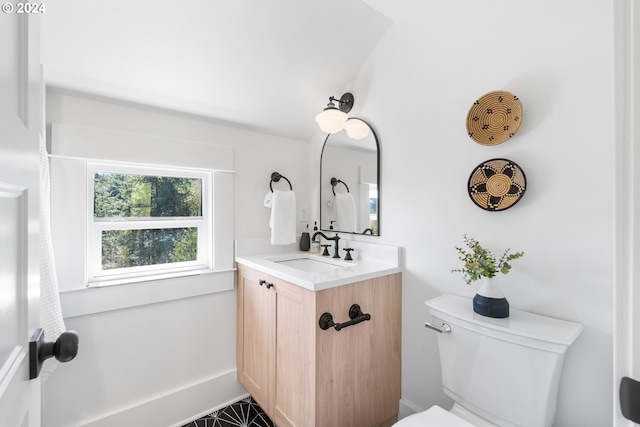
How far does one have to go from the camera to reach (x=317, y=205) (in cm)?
217

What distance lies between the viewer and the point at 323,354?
126cm

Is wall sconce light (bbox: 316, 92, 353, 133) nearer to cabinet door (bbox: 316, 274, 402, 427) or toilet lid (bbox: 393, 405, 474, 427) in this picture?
cabinet door (bbox: 316, 274, 402, 427)

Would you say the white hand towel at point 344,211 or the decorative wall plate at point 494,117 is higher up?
the decorative wall plate at point 494,117

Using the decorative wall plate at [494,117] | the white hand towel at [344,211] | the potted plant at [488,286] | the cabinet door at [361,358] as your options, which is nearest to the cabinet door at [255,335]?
the cabinet door at [361,358]

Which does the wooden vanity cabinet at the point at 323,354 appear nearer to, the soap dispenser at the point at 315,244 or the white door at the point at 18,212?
the soap dispenser at the point at 315,244

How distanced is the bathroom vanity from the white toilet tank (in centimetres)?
35

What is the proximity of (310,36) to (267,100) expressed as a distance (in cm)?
46

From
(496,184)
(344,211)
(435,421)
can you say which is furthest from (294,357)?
(496,184)

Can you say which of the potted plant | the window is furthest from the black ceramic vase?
the window

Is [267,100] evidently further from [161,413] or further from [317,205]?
[161,413]

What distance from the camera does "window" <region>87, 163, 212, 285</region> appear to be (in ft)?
5.06

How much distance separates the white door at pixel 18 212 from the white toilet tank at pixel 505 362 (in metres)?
1.25

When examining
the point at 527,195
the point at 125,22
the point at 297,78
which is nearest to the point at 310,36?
the point at 297,78

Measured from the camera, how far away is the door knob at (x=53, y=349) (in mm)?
554
